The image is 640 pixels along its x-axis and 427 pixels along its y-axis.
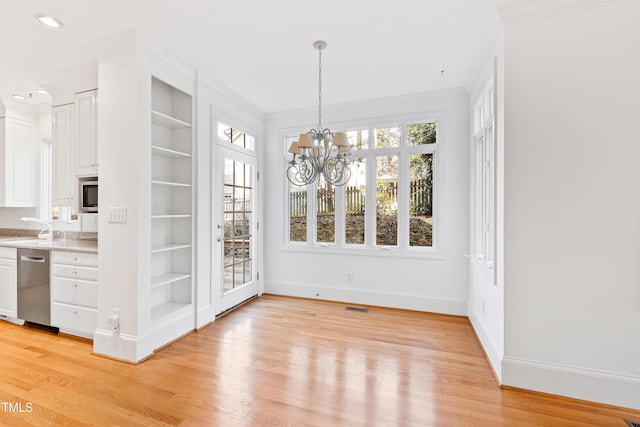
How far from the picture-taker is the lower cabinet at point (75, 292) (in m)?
2.97

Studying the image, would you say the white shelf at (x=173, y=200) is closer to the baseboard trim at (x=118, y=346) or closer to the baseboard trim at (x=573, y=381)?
the baseboard trim at (x=118, y=346)

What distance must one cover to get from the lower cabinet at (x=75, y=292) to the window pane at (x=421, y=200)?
3662mm

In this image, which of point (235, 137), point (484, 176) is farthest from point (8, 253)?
point (484, 176)

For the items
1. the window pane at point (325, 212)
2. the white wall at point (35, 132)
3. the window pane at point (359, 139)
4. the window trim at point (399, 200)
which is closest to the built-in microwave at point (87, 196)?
the white wall at point (35, 132)

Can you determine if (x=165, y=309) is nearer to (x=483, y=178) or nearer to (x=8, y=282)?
(x=8, y=282)

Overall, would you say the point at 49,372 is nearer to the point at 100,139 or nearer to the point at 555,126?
the point at 100,139

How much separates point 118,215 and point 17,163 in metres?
3.03

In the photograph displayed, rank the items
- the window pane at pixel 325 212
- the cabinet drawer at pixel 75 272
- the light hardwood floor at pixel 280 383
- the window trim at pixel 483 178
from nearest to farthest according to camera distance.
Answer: the light hardwood floor at pixel 280 383, the window trim at pixel 483 178, the cabinet drawer at pixel 75 272, the window pane at pixel 325 212

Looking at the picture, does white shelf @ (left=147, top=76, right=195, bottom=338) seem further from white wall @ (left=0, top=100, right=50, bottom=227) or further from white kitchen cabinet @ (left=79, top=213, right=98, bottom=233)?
white wall @ (left=0, top=100, right=50, bottom=227)

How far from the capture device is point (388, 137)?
4254 millimetres

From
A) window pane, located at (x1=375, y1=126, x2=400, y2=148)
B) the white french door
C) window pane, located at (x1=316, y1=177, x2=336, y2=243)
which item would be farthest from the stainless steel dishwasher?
window pane, located at (x1=375, y1=126, x2=400, y2=148)

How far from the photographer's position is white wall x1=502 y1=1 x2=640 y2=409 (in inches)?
81.0

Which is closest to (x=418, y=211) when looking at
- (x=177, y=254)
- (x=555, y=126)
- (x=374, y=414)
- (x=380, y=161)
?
(x=380, y=161)

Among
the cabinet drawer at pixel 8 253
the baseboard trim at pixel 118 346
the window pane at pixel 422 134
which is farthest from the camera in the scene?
the window pane at pixel 422 134
